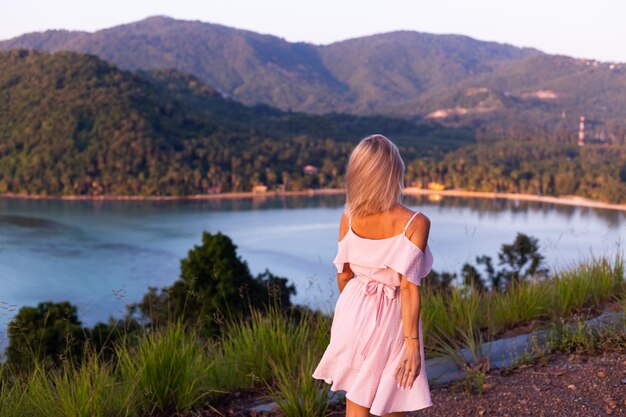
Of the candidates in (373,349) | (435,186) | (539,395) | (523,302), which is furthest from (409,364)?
(435,186)

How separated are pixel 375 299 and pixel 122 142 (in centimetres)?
5789

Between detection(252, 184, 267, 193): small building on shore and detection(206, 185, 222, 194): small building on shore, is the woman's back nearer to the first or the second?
detection(206, 185, 222, 194): small building on shore

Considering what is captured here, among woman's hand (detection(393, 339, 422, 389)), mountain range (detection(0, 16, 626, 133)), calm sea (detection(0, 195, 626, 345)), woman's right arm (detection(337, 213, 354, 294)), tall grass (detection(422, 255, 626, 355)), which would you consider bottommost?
calm sea (detection(0, 195, 626, 345))

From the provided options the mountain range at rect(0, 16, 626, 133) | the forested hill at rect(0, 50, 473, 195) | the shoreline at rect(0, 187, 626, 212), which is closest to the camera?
the shoreline at rect(0, 187, 626, 212)

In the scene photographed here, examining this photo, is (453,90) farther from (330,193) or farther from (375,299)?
(375,299)

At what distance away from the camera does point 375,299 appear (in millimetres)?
2172

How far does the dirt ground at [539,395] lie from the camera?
2.88 meters

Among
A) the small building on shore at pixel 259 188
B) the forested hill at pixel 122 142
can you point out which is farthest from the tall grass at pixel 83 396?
the small building on shore at pixel 259 188

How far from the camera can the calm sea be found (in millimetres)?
26844

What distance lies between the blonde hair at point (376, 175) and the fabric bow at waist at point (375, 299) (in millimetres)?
239

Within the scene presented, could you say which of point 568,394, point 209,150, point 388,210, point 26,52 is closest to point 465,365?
point 568,394

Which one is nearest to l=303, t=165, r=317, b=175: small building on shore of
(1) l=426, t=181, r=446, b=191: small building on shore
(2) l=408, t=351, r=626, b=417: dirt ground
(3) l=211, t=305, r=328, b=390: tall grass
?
(1) l=426, t=181, r=446, b=191: small building on shore

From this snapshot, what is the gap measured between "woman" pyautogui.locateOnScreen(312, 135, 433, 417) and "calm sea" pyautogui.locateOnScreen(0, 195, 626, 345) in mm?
17532

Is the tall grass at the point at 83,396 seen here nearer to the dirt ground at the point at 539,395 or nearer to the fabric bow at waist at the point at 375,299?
the dirt ground at the point at 539,395
